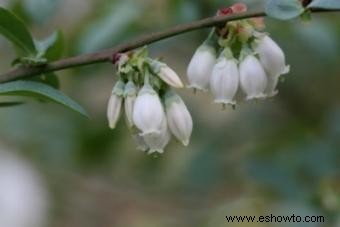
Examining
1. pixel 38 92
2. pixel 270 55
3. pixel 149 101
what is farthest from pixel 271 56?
pixel 38 92

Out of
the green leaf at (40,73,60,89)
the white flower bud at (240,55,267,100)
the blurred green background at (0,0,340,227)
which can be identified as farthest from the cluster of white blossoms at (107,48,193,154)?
the blurred green background at (0,0,340,227)

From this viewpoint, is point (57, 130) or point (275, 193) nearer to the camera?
point (275, 193)

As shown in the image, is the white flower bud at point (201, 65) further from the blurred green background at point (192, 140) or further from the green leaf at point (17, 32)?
the blurred green background at point (192, 140)

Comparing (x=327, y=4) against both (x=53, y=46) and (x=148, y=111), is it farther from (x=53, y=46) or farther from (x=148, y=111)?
(x=53, y=46)

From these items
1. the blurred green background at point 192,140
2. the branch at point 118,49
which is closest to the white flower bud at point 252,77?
the branch at point 118,49

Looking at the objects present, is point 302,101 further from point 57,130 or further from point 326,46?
point 57,130

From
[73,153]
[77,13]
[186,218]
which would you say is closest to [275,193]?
[186,218]
